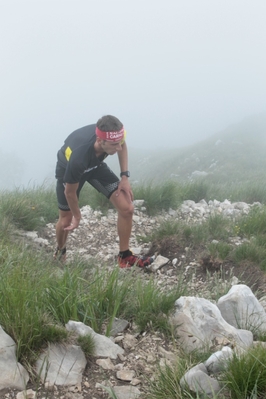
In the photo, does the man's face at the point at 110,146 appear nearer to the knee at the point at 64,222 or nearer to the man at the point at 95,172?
the man at the point at 95,172

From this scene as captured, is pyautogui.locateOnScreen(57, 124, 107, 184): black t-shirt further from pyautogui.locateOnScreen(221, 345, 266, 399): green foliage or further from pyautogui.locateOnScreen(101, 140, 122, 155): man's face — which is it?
pyautogui.locateOnScreen(221, 345, 266, 399): green foliage

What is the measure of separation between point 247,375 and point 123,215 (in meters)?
3.85

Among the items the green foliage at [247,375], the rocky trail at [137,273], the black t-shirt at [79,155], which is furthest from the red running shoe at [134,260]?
the green foliage at [247,375]

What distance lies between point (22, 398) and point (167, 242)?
432 cm

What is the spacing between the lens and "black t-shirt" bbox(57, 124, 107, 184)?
16.6 ft

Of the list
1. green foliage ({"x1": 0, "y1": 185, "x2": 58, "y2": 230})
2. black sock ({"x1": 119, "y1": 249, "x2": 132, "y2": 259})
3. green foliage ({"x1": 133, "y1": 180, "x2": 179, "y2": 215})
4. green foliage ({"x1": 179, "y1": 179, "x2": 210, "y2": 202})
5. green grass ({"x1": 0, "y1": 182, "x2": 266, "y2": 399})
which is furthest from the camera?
green foliage ({"x1": 179, "y1": 179, "x2": 210, "y2": 202})

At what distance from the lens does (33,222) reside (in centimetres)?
704

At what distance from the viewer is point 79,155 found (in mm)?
5129

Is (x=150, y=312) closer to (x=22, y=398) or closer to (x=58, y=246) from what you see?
(x=22, y=398)

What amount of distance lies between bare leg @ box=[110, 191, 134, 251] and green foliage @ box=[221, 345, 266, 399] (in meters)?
3.70

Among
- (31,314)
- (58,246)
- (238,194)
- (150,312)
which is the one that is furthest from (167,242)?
(238,194)

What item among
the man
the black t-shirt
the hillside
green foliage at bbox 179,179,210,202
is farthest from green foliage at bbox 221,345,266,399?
the hillside

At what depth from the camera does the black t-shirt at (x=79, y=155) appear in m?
5.06

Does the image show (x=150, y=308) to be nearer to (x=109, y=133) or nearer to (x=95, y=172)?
(x=109, y=133)
